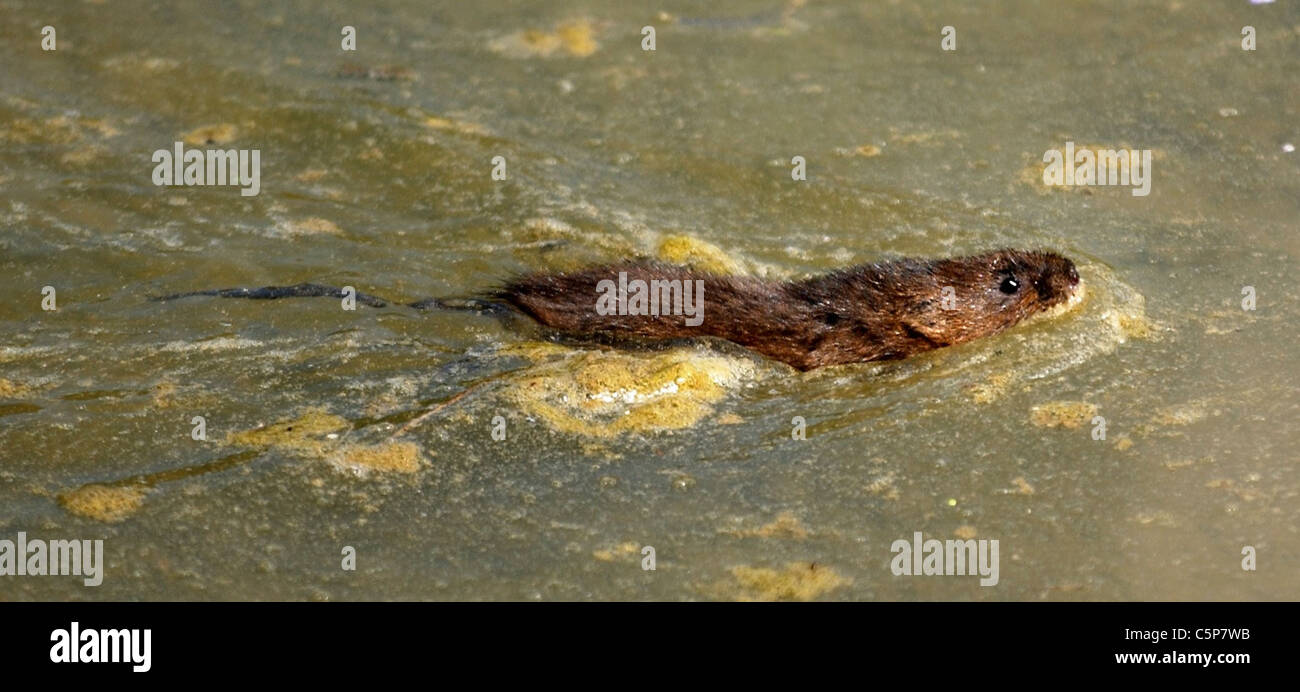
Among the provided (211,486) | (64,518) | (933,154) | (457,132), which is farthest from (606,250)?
(64,518)

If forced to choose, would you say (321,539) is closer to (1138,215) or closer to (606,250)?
(606,250)

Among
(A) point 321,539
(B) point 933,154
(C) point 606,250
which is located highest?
(B) point 933,154

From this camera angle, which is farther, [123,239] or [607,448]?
[123,239]

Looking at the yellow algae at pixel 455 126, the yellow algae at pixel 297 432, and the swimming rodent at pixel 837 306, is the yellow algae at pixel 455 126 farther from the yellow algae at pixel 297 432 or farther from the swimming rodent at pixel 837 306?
the yellow algae at pixel 297 432

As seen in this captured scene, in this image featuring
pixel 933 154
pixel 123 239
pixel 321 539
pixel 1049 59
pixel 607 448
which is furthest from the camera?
pixel 1049 59

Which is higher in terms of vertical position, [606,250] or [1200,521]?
[606,250]

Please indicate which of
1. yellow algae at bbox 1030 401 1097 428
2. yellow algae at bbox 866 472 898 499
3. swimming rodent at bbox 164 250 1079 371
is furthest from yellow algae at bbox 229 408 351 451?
yellow algae at bbox 1030 401 1097 428

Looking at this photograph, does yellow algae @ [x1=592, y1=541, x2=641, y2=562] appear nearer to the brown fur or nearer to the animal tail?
the brown fur
